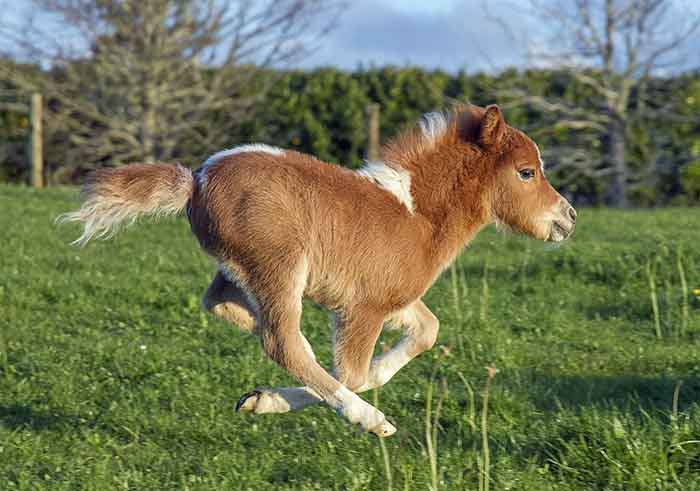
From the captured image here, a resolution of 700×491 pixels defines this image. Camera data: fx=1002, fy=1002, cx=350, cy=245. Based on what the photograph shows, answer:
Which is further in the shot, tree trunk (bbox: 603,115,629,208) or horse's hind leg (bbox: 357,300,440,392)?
tree trunk (bbox: 603,115,629,208)

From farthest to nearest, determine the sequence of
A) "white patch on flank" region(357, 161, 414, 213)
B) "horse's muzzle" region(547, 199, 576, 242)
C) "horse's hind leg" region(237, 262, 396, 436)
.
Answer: "horse's muzzle" region(547, 199, 576, 242)
"white patch on flank" region(357, 161, 414, 213)
"horse's hind leg" region(237, 262, 396, 436)

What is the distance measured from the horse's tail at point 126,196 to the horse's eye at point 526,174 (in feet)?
5.69

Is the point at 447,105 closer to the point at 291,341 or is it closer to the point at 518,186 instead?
the point at 518,186

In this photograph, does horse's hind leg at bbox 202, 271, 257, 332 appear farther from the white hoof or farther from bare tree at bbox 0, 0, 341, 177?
bare tree at bbox 0, 0, 341, 177

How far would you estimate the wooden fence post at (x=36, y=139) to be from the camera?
1759 centimetres

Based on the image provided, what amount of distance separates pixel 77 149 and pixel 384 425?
613 inches

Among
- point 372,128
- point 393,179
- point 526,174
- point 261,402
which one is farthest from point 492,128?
point 372,128

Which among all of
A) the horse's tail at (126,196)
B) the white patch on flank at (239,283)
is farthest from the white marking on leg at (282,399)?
the horse's tail at (126,196)

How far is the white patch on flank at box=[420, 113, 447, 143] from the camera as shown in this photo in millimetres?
5293

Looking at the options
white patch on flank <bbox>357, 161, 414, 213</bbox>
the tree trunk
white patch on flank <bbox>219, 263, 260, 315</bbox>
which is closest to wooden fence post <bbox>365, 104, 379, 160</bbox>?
the tree trunk

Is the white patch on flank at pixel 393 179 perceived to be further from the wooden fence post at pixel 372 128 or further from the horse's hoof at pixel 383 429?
the wooden fence post at pixel 372 128

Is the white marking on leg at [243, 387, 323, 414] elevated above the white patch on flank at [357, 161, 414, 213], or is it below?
below

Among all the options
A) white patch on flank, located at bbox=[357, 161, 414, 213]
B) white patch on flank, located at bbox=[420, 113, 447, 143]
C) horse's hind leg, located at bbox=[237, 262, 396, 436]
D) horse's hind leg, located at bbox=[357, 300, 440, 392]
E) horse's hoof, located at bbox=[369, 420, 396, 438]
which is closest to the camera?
horse's hoof, located at bbox=[369, 420, 396, 438]

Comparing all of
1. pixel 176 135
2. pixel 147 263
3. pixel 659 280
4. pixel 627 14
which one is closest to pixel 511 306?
pixel 659 280
